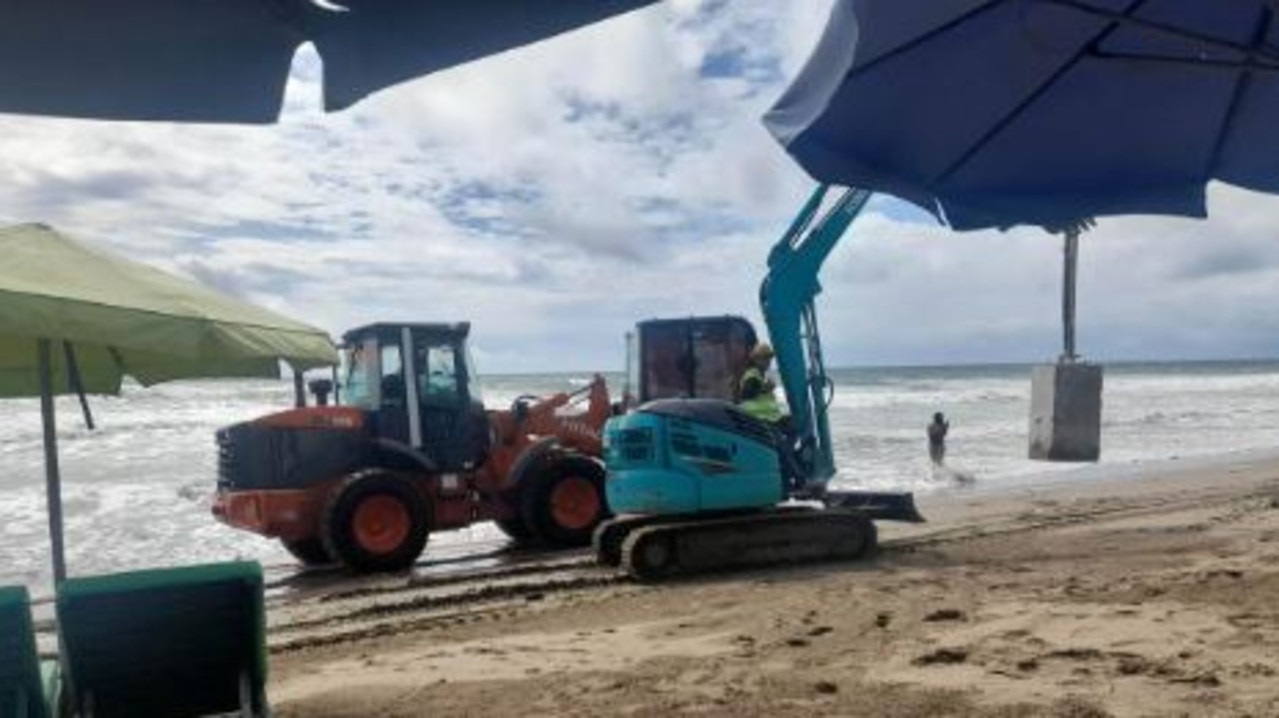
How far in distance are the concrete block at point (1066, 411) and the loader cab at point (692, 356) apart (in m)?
9.88

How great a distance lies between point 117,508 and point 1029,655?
49.4 feet

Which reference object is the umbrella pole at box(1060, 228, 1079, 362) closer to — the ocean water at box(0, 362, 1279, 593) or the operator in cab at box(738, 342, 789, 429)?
the ocean water at box(0, 362, 1279, 593)

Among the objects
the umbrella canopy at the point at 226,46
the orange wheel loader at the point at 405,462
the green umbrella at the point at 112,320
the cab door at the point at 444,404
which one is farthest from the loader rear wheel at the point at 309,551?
the umbrella canopy at the point at 226,46

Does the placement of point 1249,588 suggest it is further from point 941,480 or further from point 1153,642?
point 941,480

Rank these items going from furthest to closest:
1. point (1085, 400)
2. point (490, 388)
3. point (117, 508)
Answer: point (490, 388), point (1085, 400), point (117, 508)

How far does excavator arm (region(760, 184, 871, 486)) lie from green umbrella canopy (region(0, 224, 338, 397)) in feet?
18.0

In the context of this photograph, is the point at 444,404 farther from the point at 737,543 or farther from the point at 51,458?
the point at 51,458

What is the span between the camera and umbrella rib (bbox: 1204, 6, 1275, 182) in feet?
13.0

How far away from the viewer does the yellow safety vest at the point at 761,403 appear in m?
11.4

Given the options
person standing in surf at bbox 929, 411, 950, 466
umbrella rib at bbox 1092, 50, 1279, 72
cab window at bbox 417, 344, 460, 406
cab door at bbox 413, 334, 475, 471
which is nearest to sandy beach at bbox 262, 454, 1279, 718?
cab door at bbox 413, 334, 475, 471

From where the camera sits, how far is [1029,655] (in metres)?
6.73

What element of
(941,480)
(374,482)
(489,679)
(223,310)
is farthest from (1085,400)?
(223,310)

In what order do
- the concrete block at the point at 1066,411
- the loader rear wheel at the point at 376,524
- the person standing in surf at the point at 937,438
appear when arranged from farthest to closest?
1. the person standing in surf at the point at 937,438
2. the concrete block at the point at 1066,411
3. the loader rear wheel at the point at 376,524

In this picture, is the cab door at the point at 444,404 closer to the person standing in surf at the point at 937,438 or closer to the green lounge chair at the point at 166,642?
the green lounge chair at the point at 166,642
